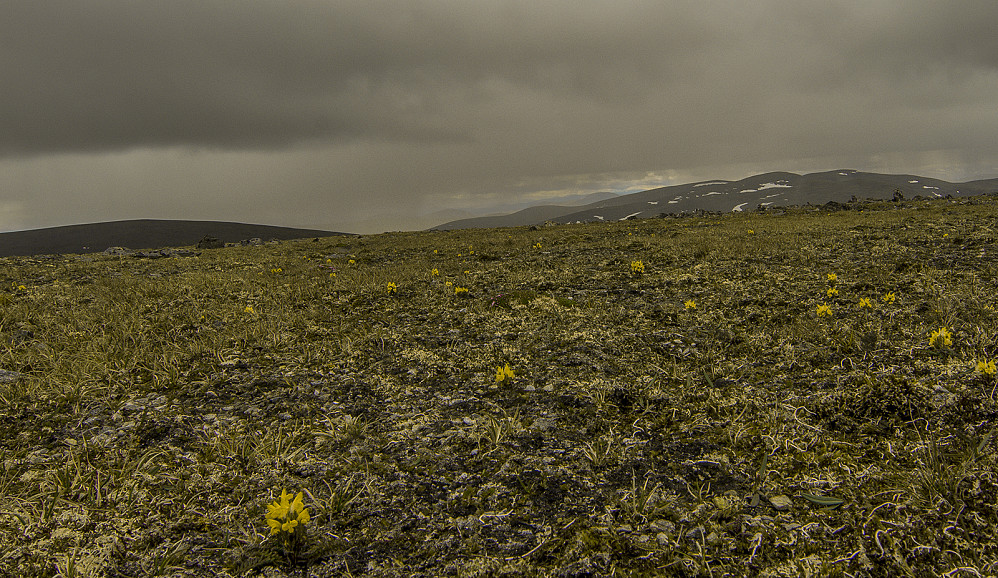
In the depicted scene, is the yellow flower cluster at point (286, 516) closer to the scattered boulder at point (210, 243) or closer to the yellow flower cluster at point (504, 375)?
the yellow flower cluster at point (504, 375)

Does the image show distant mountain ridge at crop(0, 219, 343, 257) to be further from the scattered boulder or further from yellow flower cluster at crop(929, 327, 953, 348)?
yellow flower cluster at crop(929, 327, 953, 348)

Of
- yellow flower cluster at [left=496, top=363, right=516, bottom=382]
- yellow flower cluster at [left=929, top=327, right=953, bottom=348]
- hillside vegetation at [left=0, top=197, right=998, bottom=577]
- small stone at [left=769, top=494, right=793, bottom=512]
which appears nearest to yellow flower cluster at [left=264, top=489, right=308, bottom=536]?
hillside vegetation at [left=0, top=197, right=998, bottom=577]

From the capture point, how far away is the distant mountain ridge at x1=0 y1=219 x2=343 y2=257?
78312 mm

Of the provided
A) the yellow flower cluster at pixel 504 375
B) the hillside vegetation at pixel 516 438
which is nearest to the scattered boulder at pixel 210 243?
the hillside vegetation at pixel 516 438

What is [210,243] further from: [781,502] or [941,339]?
[941,339]

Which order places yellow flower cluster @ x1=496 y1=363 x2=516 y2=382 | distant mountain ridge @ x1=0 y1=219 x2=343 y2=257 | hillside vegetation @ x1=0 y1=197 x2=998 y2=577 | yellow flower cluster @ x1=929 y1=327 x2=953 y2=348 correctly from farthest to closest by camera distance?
distant mountain ridge @ x1=0 y1=219 x2=343 y2=257 < yellow flower cluster @ x1=496 y1=363 x2=516 y2=382 < yellow flower cluster @ x1=929 y1=327 x2=953 y2=348 < hillside vegetation @ x1=0 y1=197 x2=998 y2=577

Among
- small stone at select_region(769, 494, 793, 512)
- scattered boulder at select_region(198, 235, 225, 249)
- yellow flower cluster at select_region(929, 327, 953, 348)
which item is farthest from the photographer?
scattered boulder at select_region(198, 235, 225, 249)

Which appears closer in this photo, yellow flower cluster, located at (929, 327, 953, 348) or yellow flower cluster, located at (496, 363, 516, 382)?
yellow flower cluster, located at (929, 327, 953, 348)

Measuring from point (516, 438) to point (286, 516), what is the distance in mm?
2412

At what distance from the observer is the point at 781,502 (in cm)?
360

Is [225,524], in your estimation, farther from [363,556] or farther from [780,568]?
[780,568]

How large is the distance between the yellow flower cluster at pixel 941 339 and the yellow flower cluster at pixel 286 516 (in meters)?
7.97

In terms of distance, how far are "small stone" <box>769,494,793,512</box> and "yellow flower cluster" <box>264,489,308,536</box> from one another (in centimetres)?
399

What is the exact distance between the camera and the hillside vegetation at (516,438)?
3.27 metres
